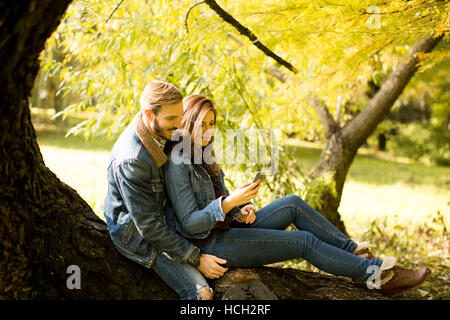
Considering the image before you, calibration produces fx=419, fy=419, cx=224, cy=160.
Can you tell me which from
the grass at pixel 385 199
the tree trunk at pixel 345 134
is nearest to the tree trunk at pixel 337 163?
the tree trunk at pixel 345 134

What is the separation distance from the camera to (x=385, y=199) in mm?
8914

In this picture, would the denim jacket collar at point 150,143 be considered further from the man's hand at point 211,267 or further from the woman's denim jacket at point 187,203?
the man's hand at point 211,267

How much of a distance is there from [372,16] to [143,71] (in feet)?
7.09

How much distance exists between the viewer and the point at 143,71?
3.92 meters

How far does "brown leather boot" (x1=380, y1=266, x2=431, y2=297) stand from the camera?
230 cm

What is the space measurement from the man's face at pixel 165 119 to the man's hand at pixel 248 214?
0.64m

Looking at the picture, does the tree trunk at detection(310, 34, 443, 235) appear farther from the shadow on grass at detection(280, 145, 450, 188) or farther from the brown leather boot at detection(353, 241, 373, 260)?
the shadow on grass at detection(280, 145, 450, 188)

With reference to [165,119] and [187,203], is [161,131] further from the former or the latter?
[187,203]

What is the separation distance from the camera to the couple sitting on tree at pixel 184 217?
6.88 ft

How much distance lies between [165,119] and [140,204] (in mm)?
457

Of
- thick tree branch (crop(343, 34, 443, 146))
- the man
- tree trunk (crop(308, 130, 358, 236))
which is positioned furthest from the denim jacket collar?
thick tree branch (crop(343, 34, 443, 146))

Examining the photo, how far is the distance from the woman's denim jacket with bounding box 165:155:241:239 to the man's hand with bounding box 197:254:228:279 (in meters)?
0.12
